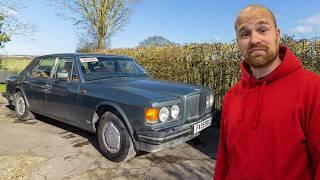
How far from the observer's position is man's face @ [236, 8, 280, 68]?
5.76 ft

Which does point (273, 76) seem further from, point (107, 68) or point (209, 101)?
point (107, 68)

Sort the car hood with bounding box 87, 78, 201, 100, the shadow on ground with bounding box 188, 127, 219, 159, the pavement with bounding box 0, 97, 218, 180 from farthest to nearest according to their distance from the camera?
the shadow on ground with bounding box 188, 127, 219, 159, the car hood with bounding box 87, 78, 201, 100, the pavement with bounding box 0, 97, 218, 180

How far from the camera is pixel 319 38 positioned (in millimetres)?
6414

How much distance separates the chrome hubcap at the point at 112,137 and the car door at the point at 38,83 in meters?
2.24

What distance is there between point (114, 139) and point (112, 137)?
0.18ft

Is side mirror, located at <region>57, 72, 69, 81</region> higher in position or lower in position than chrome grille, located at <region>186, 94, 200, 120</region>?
higher

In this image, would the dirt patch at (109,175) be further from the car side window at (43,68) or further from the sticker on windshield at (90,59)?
the car side window at (43,68)

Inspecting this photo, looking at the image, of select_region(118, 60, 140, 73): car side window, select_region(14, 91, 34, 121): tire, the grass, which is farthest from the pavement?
the grass

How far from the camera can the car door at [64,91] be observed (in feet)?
20.4

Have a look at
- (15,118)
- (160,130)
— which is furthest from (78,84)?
(15,118)

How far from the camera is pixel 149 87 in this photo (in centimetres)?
555

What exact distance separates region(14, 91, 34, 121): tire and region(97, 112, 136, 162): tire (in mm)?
3337

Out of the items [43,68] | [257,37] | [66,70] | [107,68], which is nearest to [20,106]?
[43,68]

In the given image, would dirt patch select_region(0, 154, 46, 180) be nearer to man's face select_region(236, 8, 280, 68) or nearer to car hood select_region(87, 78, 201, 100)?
car hood select_region(87, 78, 201, 100)
